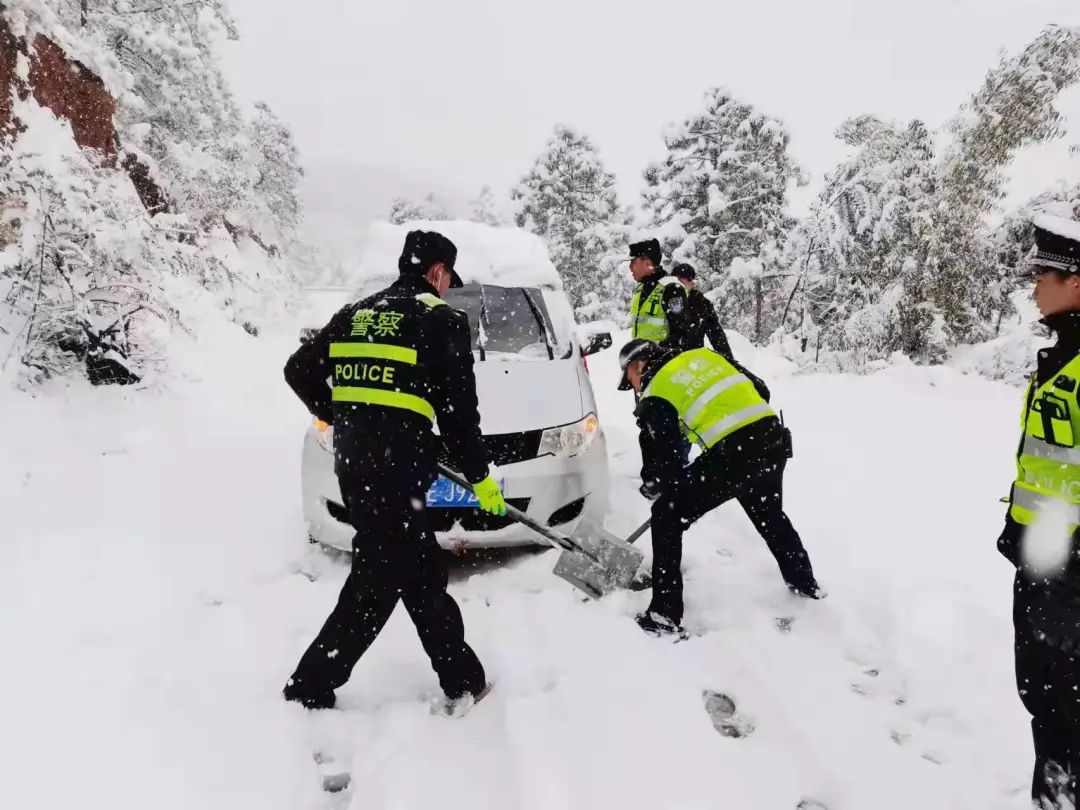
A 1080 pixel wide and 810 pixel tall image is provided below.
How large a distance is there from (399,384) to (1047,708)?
2240 mm

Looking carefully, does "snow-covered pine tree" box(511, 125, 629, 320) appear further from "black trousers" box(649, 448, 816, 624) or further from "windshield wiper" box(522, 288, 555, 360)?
"black trousers" box(649, 448, 816, 624)

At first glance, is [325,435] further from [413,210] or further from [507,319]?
[413,210]

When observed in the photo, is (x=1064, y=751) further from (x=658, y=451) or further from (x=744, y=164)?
(x=744, y=164)

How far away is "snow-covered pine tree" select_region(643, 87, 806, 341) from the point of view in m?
20.2

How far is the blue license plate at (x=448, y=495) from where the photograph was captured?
3416 millimetres

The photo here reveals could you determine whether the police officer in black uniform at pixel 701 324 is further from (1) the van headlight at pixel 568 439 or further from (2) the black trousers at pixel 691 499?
(2) the black trousers at pixel 691 499

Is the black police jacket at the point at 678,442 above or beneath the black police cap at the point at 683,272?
beneath

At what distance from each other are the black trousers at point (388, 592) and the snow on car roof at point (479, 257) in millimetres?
3178

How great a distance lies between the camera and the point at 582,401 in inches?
159

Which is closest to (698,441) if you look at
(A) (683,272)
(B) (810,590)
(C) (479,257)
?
(B) (810,590)

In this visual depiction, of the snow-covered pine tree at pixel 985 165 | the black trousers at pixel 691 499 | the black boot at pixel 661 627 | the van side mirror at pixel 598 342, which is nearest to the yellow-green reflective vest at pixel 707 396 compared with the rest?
the black trousers at pixel 691 499

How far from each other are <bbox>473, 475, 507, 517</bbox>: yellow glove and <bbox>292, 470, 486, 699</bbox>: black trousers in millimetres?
237

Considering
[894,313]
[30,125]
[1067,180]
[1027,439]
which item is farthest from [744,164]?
[1027,439]

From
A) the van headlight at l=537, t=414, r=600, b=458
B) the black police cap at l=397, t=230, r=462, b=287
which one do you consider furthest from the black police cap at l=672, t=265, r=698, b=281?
the black police cap at l=397, t=230, r=462, b=287
